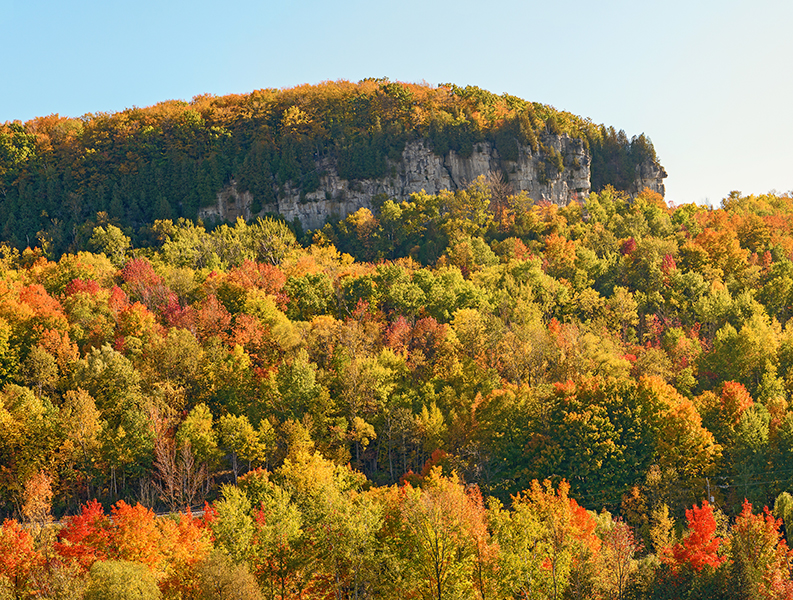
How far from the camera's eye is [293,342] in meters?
65.8

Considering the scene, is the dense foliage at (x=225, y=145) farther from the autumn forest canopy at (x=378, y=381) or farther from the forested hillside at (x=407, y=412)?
the forested hillside at (x=407, y=412)

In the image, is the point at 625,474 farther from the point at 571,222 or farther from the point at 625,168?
the point at 625,168

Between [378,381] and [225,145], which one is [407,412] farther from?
[225,145]

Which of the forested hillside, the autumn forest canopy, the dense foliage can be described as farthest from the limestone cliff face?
the forested hillside

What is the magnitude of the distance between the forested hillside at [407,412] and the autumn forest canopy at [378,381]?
0.23 meters

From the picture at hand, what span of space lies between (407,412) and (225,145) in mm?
62652

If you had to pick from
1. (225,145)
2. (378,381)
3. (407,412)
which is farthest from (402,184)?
(407,412)

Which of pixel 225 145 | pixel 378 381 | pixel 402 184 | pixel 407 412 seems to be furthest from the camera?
pixel 225 145

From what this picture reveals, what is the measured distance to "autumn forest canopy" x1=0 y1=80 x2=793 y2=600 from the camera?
38.7 m

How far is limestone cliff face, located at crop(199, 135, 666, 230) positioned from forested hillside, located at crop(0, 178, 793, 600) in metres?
9.57

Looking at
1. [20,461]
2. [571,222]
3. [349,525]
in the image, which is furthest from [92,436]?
[571,222]

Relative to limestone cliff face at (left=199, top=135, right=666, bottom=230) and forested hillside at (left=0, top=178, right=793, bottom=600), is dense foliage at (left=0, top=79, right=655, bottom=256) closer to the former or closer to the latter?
limestone cliff face at (left=199, top=135, right=666, bottom=230)

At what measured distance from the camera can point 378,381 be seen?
62094 millimetres

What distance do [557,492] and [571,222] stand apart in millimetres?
55224
